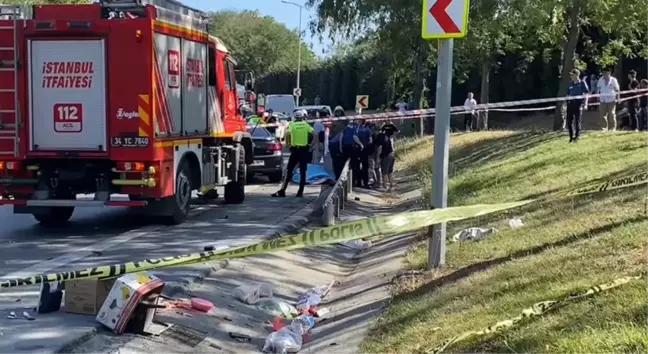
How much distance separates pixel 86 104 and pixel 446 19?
614 centimetres

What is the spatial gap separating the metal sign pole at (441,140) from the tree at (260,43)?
258 feet

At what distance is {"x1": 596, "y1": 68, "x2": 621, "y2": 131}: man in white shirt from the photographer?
835 inches

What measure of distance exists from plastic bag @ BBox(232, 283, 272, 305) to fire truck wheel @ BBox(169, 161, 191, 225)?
14.8 feet

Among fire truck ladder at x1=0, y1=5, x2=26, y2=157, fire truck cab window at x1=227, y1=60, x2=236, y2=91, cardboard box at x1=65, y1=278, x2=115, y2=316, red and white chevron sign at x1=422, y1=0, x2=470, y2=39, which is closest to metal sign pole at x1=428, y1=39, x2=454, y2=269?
red and white chevron sign at x1=422, y1=0, x2=470, y2=39

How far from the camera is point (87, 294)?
24.0ft

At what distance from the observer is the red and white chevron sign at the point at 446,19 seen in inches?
336

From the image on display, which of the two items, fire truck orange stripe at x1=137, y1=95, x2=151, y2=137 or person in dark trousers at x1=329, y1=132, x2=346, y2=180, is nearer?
fire truck orange stripe at x1=137, y1=95, x2=151, y2=137

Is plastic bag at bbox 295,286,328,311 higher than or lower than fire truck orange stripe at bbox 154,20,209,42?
lower

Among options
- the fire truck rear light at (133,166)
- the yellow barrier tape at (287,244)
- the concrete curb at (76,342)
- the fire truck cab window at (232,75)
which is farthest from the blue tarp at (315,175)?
the concrete curb at (76,342)

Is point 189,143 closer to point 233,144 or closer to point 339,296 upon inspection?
point 233,144

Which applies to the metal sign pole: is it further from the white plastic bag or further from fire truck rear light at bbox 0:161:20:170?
fire truck rear light at bbox 0:161:20:170

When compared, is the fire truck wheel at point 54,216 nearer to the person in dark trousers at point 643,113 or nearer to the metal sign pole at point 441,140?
the metal sign pole at point 441,140

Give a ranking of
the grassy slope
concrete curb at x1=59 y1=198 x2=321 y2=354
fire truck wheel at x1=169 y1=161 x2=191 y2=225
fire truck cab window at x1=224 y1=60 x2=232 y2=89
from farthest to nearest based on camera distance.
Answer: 1. fire truck cab window at x1=224 y1=60 x2=232 y2=89
2. fire truck wheel at x1=169 y1=161 x2=191 y2=225
3. concrete curb at x1=59 y1=198 x2=321 y2=354
4. the grassy slope

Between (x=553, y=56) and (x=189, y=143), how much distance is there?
3250 centimetres
